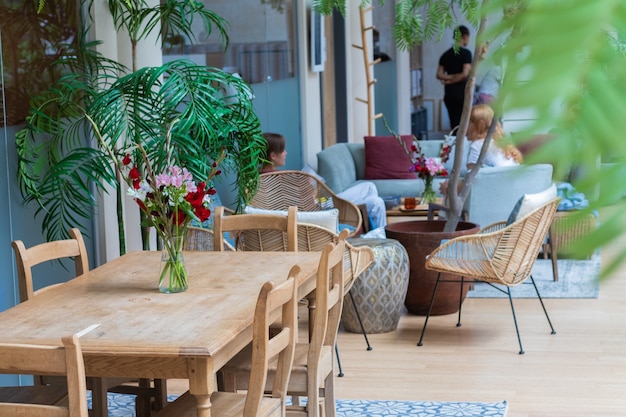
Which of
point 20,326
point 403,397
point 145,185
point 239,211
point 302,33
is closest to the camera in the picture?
point 20,326

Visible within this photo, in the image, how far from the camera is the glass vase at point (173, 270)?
3574mm

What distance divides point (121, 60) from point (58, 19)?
55 centimetres

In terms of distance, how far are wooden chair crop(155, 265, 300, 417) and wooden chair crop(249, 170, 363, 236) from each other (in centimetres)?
414

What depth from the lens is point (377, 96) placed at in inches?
544

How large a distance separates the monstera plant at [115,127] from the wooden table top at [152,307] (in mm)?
774

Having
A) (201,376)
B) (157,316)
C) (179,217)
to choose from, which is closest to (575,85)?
(201,376)

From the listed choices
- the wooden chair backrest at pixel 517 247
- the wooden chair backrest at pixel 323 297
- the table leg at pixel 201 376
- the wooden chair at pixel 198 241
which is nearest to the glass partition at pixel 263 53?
the wooden chair at pixel 198 241

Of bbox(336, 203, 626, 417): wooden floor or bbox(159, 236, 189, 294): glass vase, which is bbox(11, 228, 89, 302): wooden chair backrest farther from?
bbox(336, 203, 626, 417): wooden floor

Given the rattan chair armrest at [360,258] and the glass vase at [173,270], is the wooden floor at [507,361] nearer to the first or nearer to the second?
the rattan chair armrest at [360,258]

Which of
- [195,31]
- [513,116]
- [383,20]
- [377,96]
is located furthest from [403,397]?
[383,20]

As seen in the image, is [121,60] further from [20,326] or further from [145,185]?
[20,326]

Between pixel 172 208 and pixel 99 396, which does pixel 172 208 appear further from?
pixel 99 396

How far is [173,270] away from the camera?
357 centimetres

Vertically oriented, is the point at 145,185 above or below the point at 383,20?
below
